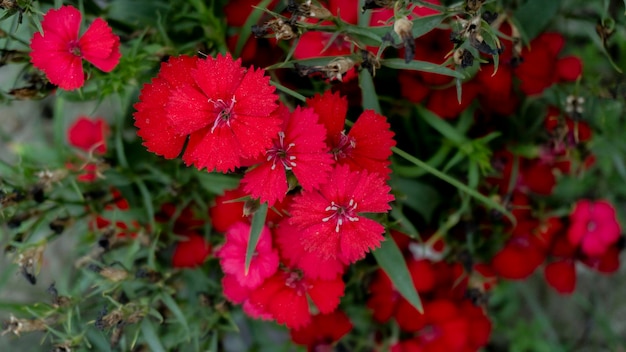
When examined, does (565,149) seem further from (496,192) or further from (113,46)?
(113,46)

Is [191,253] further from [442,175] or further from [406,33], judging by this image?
[406,33]

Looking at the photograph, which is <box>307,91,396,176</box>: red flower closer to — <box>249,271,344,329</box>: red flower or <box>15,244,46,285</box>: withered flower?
<box>249,271,344,329</box>: red flower

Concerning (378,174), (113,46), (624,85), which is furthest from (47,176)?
(624,85)

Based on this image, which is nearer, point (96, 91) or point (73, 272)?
point (96, 91)

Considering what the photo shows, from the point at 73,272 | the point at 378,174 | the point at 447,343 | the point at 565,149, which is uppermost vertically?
the point at 378,174

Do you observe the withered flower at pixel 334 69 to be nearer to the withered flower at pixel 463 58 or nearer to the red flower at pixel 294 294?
the withered flower at pixel 463 58

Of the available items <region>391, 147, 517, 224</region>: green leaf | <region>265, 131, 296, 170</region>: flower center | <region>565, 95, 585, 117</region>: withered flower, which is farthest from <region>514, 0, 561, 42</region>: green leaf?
<region>265, 131, 296, 170</region>: flower center
